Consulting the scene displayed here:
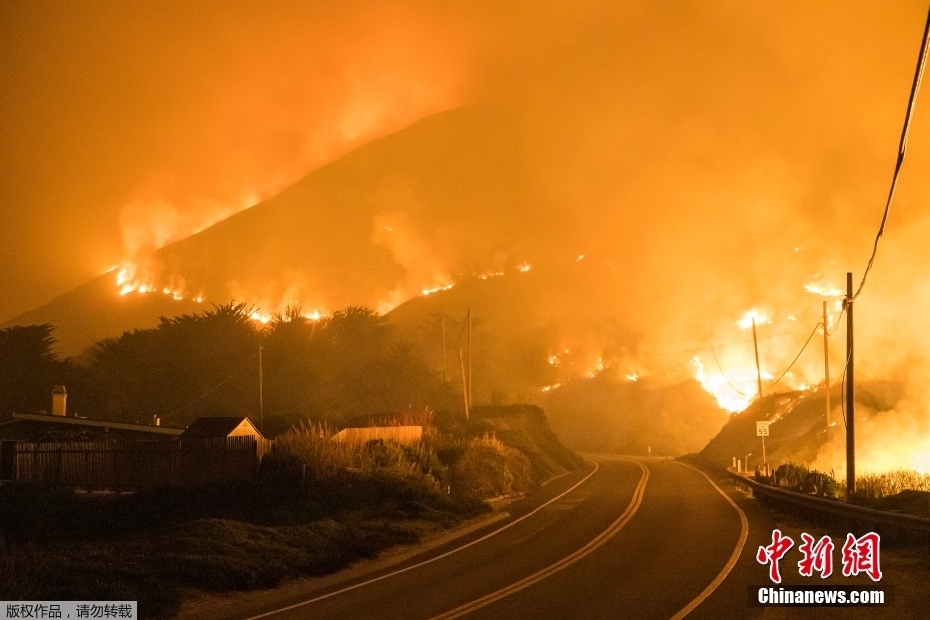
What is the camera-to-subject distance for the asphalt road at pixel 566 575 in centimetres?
1280

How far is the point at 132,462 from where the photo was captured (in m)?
32.8

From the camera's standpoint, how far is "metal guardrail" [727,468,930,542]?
1719 centimetres

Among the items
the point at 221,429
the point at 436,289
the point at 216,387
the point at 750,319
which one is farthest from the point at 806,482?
the point at 436,289

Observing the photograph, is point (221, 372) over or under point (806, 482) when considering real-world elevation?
over

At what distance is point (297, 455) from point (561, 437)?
261 feet

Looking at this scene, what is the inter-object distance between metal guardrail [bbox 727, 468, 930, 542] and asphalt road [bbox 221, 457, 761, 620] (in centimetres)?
184

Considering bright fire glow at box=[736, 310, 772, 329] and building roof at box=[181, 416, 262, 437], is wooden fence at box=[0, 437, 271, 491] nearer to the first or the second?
building roof at box=[181, 416, 262, 437]

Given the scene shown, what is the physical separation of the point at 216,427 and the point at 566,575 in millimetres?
21390

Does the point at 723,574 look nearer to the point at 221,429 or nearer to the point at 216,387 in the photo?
the point at 221,429

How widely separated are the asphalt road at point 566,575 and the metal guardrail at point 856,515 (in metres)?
1.84

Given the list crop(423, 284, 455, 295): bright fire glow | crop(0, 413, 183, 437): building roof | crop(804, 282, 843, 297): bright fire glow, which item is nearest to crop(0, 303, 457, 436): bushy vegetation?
crop(0, 413, 183, 437): building roof

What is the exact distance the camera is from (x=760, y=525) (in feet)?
76.5

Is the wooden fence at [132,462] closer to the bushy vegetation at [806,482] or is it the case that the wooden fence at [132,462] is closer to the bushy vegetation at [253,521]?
the bushy vegetation at [253,521]

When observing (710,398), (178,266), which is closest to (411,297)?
(178,266)
